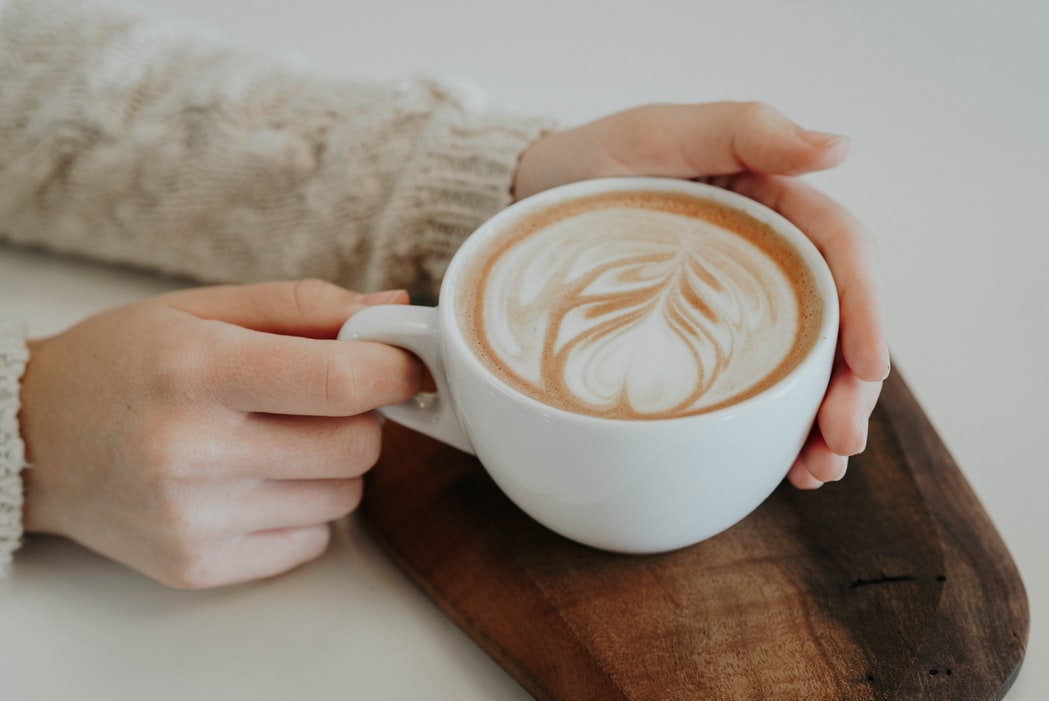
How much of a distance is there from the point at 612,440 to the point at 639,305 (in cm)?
15

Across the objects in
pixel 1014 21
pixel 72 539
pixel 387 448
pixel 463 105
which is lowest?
pixel 72 539

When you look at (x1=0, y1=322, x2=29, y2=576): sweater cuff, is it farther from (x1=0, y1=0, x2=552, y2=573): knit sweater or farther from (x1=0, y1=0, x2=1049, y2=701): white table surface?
(x1=0, y1=0, x2=552, y2=573): knit sweater

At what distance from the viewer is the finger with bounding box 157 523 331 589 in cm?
71

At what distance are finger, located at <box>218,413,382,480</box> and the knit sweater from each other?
11.4 inches

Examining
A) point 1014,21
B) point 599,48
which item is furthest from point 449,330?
point 1014,21

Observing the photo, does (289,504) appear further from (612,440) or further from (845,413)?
(845,413)

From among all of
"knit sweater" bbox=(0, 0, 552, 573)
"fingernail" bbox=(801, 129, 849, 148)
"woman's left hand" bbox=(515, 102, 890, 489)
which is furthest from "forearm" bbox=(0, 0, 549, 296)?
"fingernail" bbox=(801, 129, 849, 148)

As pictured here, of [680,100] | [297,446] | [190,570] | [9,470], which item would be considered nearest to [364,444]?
[297,446]

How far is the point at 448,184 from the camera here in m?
0.94

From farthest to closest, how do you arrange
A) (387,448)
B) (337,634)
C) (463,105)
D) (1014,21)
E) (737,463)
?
(1014,21), (463,105), (387,448), (337,634), (737,463)

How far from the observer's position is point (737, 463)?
1.94 ft

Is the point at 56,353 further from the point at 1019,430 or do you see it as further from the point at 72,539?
the point at 1019,430

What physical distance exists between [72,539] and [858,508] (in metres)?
0.64

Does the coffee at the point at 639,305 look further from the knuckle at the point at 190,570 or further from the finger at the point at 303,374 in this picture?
the knuckle at the point at 190,570
